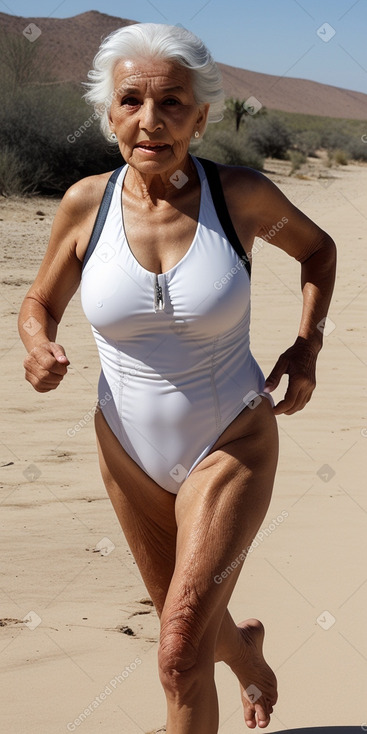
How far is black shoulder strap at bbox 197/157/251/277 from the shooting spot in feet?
8.21

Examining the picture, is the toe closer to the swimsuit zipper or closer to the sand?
the sand

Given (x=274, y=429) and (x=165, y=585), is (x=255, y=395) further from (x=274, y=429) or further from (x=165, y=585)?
(x=165, y=585)

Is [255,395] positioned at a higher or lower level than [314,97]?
higher

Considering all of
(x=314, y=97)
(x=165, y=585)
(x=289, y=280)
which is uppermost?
(x=165, y=585)

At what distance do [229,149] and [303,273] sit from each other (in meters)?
23.9

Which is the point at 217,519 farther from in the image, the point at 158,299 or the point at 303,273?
the point at 303,273

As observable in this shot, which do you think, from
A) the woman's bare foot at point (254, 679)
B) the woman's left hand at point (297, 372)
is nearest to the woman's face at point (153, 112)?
the woman's left hand at point (297, 372)

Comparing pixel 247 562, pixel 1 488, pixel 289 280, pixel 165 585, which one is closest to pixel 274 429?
pixel 165 585

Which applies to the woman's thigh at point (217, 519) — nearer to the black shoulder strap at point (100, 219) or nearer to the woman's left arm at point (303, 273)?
the woman's left arm at point (303, 273)

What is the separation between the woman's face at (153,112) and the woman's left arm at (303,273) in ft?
0.83

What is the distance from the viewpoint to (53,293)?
2.74 meters

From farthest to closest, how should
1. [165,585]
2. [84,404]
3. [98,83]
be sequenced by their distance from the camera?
1. [84,404]
2. [165,585]
3. [98,83]

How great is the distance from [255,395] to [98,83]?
908 millimetres

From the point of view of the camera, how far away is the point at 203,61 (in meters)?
2.51
